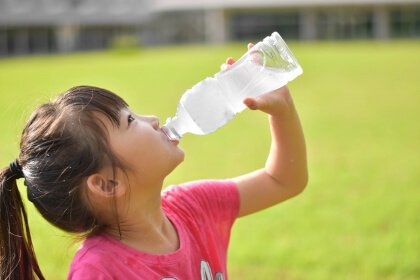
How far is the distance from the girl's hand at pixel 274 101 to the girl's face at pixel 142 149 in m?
0.31

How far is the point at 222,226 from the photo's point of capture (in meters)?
1.98

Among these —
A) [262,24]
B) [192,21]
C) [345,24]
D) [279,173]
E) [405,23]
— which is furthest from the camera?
[192,21]

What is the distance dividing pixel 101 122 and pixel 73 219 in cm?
25

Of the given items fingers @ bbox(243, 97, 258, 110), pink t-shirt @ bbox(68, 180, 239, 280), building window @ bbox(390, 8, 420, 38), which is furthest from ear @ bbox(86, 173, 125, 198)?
building window @ bbox(390, 8, 420, 38)

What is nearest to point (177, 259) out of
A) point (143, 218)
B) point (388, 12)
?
point (143, 218)

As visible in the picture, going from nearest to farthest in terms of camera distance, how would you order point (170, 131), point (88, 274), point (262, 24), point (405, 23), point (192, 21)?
point (88, 274), point (170, 131), point (405, 23), point (262, 24), point (192, 21)

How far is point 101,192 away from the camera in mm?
1665

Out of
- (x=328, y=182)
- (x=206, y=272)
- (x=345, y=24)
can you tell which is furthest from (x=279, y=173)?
(x=345, y=24)

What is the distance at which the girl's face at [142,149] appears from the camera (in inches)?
65.1

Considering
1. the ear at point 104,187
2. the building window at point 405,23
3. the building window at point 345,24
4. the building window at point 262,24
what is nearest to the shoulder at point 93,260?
the ear at point 104,187

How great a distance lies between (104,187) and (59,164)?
4.8 inches

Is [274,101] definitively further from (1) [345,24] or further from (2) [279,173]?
(1) [345,24]

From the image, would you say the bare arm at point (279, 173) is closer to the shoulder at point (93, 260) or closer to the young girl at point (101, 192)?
the young girl at point (101, 192)

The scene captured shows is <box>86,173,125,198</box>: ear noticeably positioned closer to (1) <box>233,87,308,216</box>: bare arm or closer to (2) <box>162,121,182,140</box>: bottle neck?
(2) <box>162,121,182,140</box>: bottle neck
